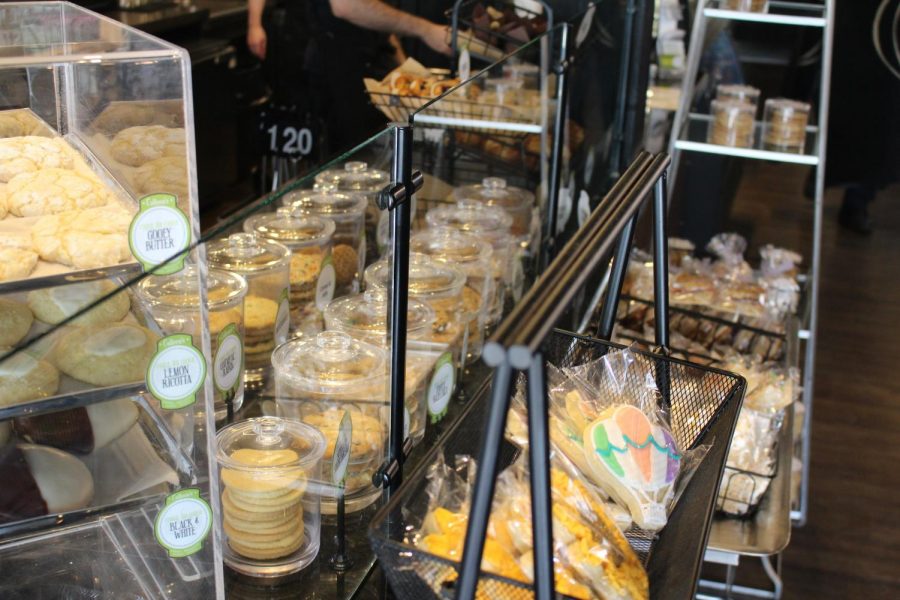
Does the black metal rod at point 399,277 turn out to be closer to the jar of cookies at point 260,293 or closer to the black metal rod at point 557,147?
the jar of cookies at point 260,293

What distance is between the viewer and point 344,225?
5.58 ft

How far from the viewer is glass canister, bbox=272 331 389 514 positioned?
1207 mm

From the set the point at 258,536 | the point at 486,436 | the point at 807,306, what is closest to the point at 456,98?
the point at 258,536

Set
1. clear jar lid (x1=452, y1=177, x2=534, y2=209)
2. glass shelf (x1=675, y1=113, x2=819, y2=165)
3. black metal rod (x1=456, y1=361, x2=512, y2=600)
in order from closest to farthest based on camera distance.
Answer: black metal rod (x1=456, y1=361, x2=512, y2=600), clear jar lid (x1=452, y1=177, x2=534, y2=209), glass shelf (x1=675, y1=113, x2=819, y2=165)

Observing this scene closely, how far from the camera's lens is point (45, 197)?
108 cm

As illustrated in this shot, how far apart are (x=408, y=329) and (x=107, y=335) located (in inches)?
21.9

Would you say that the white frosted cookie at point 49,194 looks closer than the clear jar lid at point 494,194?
Yes

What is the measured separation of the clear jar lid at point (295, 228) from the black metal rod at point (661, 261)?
580 millimetres

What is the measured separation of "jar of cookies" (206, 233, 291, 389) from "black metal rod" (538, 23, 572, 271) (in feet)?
2.92

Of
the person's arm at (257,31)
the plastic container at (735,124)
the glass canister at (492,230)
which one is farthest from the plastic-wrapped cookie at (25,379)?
the person's arm at (257,31)

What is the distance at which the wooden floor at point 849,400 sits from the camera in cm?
257

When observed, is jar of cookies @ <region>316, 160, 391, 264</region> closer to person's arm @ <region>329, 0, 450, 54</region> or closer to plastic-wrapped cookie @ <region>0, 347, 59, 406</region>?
plastic-wrapped cookie @ <region>0, 347, 59, 406</region>

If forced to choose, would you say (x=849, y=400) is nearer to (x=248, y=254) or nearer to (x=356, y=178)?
(x=356, y=178)

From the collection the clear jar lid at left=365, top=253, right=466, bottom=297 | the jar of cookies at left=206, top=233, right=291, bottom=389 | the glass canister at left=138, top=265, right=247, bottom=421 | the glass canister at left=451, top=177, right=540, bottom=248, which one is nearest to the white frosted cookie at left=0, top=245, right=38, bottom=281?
the glass canister at left=138, top=265, right=247, bottom=421
